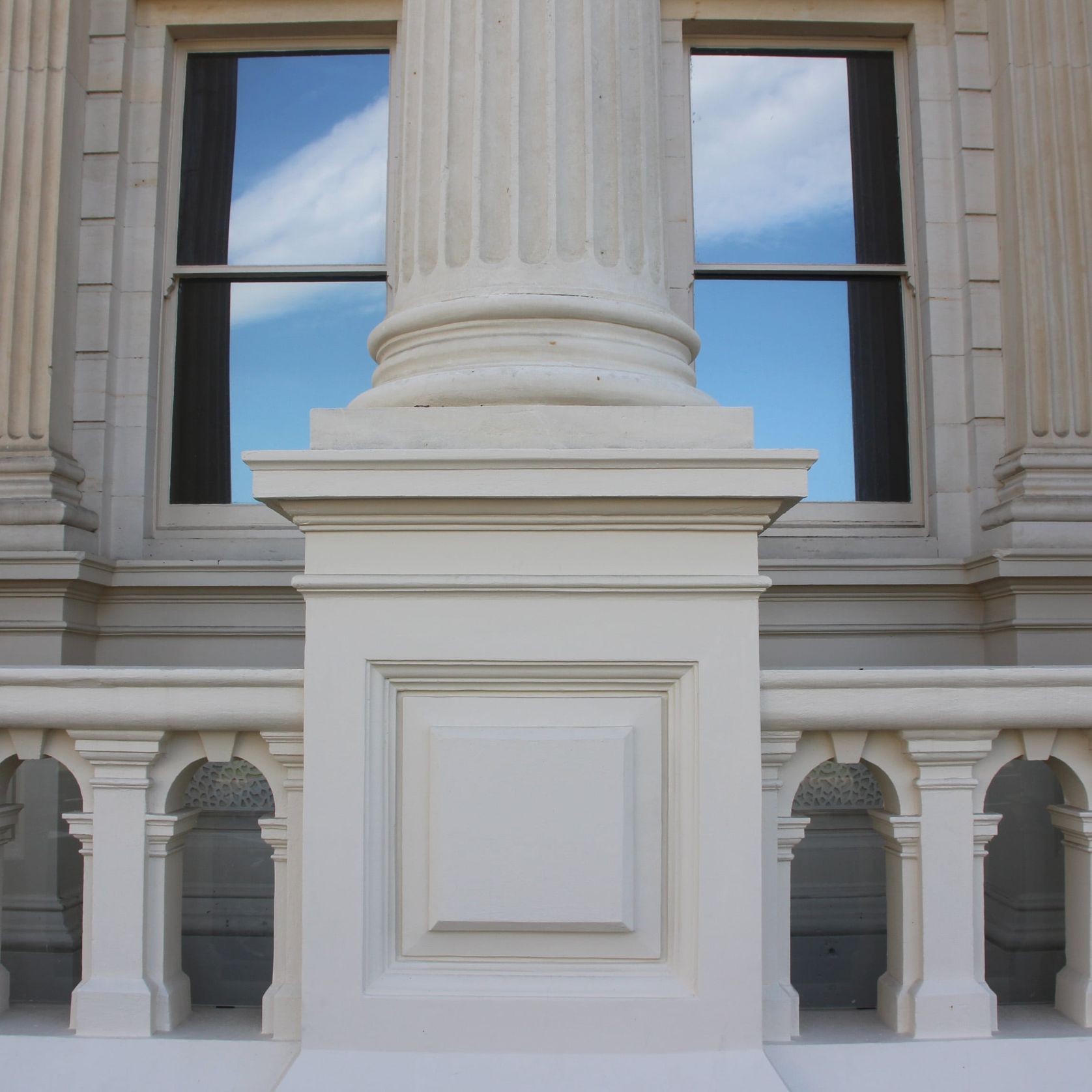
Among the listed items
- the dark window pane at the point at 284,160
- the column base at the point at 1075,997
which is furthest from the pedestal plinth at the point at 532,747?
the dark window pane at the point at 284,160

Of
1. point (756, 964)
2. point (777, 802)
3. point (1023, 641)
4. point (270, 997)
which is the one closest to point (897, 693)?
point (777, 802)

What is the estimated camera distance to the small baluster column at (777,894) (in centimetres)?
200

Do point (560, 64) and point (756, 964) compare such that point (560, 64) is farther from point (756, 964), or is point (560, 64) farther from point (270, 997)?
point (270, 997)

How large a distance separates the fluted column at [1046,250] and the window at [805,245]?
0.58 m

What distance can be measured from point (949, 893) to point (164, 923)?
164 cm

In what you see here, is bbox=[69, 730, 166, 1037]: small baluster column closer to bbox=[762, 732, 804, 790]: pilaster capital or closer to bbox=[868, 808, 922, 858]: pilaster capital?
bbox=[762, 732, 804, 790]: pilaster capital

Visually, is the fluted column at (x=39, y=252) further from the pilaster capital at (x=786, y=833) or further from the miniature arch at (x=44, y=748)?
the pilaster capital at (x=786, y=833)

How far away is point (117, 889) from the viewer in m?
2.04

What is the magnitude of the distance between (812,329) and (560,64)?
314 centimetres

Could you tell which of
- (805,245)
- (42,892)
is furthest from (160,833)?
(805,245)

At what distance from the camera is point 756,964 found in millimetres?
1930

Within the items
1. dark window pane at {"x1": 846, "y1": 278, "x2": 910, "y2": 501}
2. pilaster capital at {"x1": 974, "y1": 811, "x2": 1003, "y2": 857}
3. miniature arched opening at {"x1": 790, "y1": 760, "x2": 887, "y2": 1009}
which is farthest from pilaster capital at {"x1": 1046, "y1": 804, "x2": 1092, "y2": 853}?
dark window pane at {"x1": 846, "y1": 278, "x2": 910, "y2": 501}

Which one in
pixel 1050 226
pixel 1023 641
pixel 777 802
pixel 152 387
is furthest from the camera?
pixel 152 387

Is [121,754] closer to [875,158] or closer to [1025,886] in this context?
[1025,886]
